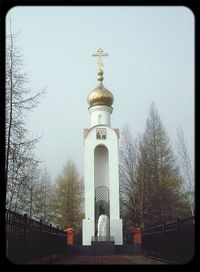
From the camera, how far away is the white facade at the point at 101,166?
1647 cm

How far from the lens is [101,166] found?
18.1 meters

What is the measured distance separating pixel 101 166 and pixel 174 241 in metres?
11.3

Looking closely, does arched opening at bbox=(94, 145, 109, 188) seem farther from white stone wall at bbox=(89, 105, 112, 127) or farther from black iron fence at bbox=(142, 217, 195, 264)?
black iron fence at bbox=(142, 217, 195, 264)

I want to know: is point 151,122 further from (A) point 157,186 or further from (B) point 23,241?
(B) point 23,241

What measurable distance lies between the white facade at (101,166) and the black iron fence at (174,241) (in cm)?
684

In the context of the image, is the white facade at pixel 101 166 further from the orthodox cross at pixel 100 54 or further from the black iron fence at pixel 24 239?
the black iron fence at pixel 24 239

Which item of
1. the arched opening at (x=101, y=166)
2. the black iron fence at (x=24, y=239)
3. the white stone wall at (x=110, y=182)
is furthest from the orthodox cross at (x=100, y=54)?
the black iron fence at (x=24, y=239)

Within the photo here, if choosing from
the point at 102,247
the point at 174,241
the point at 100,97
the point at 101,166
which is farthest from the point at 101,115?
the point at 174,241

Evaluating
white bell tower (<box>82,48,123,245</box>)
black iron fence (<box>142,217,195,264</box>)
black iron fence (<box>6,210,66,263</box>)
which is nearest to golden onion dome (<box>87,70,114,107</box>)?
white bell tower (<box>82,48,123,245</box>)

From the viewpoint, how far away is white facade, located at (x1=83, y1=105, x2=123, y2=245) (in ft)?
54.0

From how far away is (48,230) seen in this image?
868 cm

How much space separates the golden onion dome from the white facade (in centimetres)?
20

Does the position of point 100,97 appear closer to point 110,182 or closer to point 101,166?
point 101,166
